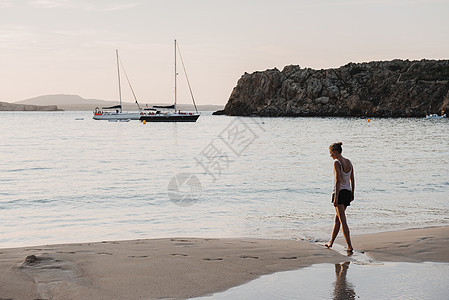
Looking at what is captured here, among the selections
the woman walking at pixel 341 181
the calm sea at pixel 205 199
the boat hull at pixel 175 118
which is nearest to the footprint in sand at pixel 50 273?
the calm sea at pixel 205 199

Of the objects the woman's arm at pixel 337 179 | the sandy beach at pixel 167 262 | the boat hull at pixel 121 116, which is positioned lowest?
the sandy beach at pixel 167 262

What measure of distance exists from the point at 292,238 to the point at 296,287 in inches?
168

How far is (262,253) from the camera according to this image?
8.24 meters

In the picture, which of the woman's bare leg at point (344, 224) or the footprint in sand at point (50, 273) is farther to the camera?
the woman's bare leg at point (344, 224)

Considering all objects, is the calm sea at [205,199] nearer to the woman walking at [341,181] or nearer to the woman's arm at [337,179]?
the woman walking at [341,181]

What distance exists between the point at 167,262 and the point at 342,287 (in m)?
2.85

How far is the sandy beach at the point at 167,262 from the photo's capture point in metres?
6.03

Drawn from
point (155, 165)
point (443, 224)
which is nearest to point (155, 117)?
point (155, 165)

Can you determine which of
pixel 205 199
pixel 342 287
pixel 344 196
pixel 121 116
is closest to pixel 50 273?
pixel 342 287

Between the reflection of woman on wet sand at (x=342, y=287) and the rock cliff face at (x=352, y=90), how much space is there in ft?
458

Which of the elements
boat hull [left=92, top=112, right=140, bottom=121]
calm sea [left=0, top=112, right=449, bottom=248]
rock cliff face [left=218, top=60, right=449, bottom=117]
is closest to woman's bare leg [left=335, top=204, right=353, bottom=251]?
calm sea [left=0, top=112, right=449, bottom=248]

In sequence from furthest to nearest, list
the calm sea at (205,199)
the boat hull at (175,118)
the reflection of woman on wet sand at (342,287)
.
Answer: the boat hull at (175,118)
the calm sea at (205,199)
the reflection of woman on wet sand at (342,287)

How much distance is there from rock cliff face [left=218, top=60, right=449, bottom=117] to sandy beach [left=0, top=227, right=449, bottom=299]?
138m

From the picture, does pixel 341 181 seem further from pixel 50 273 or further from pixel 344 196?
pixel 50 273
